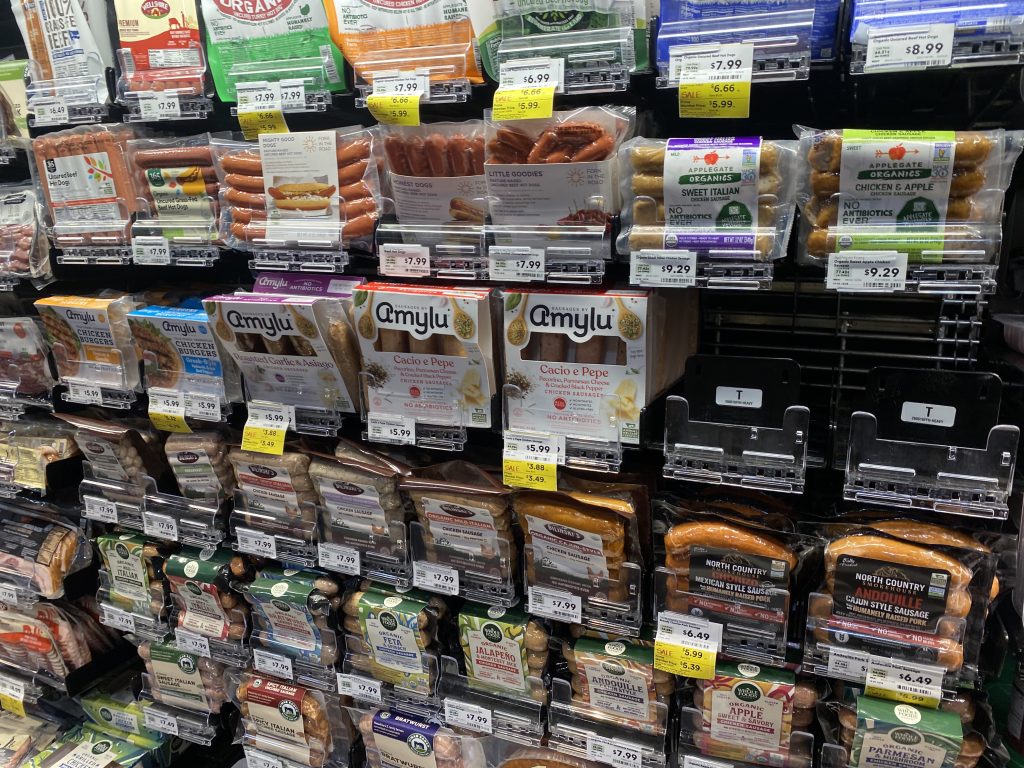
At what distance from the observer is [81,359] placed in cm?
192

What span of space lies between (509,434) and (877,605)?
30.1 inches

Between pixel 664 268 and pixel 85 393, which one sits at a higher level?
pixel 664 268

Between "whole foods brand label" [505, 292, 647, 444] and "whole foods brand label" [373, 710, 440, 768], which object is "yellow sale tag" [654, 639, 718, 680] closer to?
"whole foods brand label" [505, 292, 647, 444]

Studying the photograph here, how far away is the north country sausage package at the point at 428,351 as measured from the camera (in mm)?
1405

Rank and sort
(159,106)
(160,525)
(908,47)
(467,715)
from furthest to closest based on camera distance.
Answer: (160,525) < (467,715) < (159,106) < (908,47)

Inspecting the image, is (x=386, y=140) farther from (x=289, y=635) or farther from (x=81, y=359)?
(x=289, y=635)

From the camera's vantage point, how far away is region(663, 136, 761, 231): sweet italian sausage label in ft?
3.82

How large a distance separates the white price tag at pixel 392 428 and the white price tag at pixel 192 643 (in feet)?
3.09

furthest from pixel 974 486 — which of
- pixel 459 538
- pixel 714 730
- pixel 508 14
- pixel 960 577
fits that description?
pixel 508 14

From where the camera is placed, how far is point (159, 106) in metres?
1.61

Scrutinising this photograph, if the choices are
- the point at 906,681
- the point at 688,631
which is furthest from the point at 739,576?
the point at 906,681

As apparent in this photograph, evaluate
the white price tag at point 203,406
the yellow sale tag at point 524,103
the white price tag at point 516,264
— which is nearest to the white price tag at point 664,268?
the white price tag at point 516,264

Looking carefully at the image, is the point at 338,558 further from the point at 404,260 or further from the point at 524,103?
the point at 524,103

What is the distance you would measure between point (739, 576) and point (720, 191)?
2.43 ft
